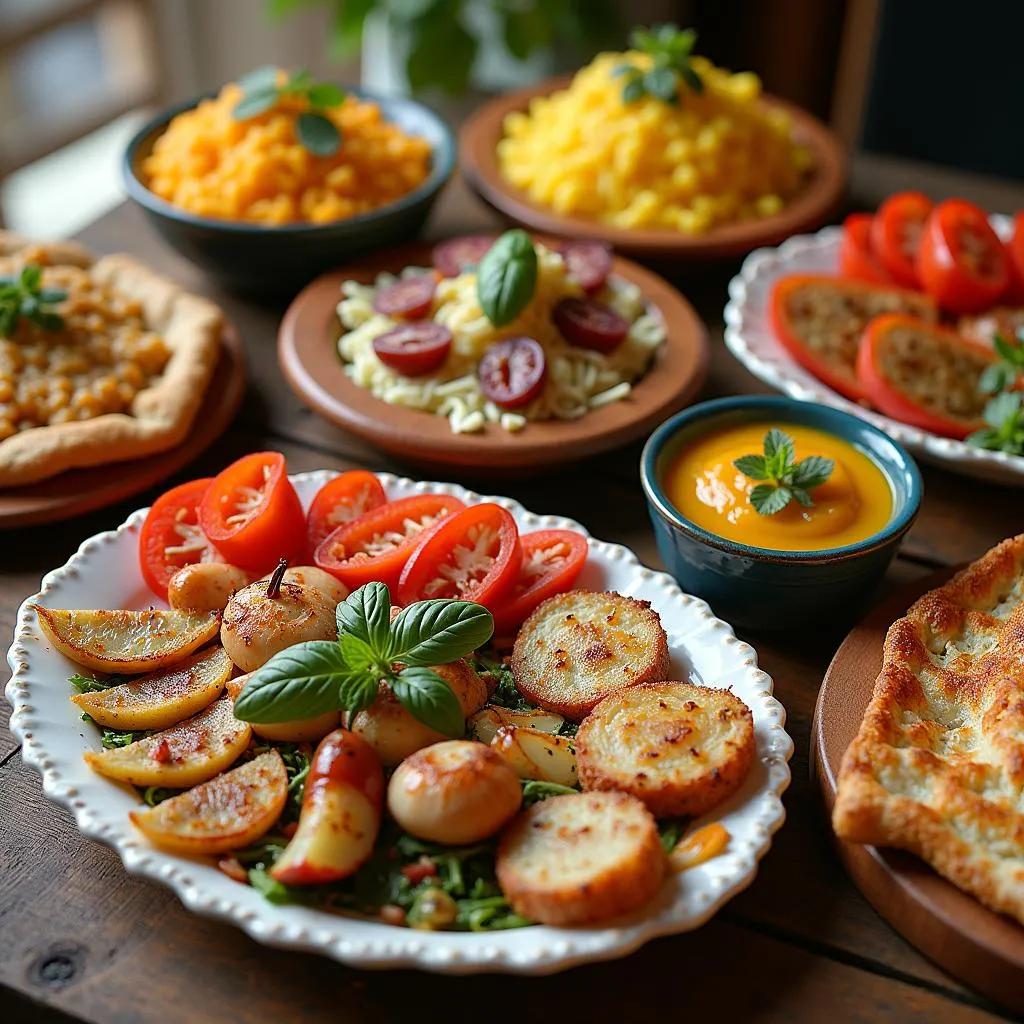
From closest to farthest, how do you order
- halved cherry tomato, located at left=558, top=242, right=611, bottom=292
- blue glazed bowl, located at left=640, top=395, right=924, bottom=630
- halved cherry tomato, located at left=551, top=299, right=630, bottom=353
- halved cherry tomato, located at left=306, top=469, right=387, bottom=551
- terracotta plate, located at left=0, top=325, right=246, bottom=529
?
blue glazed bowl, located at left=640, top=395, right=924, bottom=630
halved cherry tomato, located at left=306, top=469, right=387, bottom=551
terracotta plate, located at left=0, top=325, right=246, bottom=529
halved cherry tomato, located at left=551, top=299, right=630, bottom=353
halved cherry tomato, located at left=558, top=242, right=611, bottom=292

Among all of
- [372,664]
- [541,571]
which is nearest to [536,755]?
[372,664]

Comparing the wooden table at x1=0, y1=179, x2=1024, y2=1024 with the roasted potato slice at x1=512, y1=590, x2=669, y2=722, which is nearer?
the wooden table at x1=0, y1=179, x2=1024, y2=1024

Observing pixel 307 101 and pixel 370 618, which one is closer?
pixel 370 618

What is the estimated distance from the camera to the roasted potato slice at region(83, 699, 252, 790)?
2223 millimetres

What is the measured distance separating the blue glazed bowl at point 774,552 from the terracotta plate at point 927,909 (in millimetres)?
337

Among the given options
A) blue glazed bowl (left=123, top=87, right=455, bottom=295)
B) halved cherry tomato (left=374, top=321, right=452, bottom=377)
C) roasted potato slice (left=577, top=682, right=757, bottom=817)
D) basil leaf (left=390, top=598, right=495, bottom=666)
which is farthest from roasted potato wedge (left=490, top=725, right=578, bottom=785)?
blue glazed bowl (left=123, top=87, right=455, bottom=295)

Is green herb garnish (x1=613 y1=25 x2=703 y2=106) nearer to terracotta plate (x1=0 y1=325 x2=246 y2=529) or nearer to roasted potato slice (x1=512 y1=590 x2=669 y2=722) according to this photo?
terracotta plate (x1=0 y1=325 x2=246 y2=529)

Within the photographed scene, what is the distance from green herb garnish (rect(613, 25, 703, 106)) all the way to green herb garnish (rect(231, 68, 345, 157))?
1.04 metres

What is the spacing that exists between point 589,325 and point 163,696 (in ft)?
5.56

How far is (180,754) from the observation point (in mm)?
2279

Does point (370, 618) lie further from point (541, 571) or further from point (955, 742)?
point (955, 742)

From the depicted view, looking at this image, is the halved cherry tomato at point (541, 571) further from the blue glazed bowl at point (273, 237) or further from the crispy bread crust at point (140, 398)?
the blue glazed bowl at point (273, 237)

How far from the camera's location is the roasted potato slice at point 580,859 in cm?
194

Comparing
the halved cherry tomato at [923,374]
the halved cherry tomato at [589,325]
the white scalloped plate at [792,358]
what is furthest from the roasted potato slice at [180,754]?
the halved cherry tomato at [923,374]
